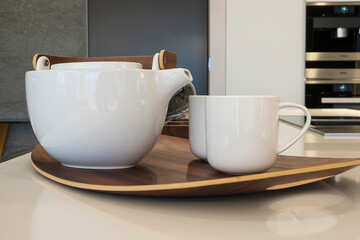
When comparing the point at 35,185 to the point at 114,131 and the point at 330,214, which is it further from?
the point at 330,214

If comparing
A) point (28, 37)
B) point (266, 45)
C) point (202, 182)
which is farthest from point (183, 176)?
point (28, 37)

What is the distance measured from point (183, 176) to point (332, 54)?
281cm

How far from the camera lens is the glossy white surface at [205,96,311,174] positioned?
16.3 inches

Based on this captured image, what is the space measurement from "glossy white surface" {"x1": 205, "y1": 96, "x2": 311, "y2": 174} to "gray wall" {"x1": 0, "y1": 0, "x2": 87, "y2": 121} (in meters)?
2.91

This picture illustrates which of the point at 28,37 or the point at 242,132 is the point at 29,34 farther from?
the point at 242,132

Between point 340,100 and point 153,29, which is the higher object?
point 153,29

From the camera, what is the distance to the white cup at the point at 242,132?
1.36 feet

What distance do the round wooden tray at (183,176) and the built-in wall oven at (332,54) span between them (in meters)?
2.65

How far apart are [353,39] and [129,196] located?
9.67 feet

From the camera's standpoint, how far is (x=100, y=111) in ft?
1.53

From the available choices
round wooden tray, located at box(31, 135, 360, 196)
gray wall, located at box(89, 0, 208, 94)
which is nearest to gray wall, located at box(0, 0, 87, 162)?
gray wall, located at box(89, 0, 208, 94)

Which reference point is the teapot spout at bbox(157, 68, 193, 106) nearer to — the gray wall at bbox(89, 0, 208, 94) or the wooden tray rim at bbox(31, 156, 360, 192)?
the wooden tray rim at bbox(31, 156, 360, 192)

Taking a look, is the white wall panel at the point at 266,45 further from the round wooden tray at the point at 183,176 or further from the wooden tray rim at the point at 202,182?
the wooden tray rim at the point at 202,182

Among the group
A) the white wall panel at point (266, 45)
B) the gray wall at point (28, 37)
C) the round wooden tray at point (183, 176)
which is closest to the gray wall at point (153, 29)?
the gray wall at point (28, 37)
